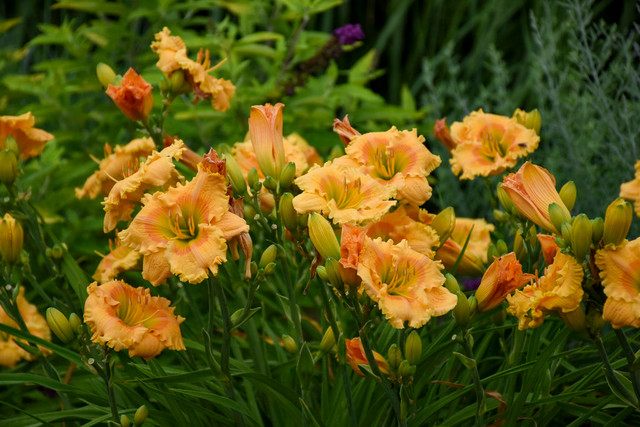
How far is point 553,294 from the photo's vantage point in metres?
0.97

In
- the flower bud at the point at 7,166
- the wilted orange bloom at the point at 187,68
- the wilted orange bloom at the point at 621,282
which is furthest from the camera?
the wilted orange bloom at the point at 187,68

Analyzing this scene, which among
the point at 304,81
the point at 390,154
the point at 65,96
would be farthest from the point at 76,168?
the point at 390,154

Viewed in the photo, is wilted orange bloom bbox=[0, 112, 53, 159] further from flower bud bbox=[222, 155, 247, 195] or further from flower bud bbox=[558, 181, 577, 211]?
flower bud bbox=[558, 181, 577, 211]

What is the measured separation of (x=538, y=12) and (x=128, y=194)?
106 inches

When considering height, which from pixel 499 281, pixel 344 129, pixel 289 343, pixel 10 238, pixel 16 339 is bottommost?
pixel 16 339

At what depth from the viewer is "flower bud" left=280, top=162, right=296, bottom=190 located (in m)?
1.13

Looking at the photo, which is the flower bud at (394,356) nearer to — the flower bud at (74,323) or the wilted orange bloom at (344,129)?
the wilted orange bloom at (344,129)

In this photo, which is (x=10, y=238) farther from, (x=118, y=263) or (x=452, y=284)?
(x=452, y=284)

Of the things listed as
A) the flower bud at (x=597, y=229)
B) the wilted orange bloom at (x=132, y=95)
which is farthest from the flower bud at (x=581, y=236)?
the wilted orange bloom at (x=132, y=95)

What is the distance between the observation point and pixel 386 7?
12.0 feet

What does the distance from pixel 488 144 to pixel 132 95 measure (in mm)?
732

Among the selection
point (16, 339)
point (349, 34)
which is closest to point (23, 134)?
point (16, 339)

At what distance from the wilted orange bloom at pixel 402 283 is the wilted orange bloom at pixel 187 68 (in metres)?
0.62

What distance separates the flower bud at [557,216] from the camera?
3.28 feet
